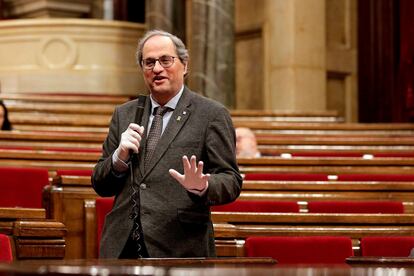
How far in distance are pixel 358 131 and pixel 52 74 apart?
2270 millimetres

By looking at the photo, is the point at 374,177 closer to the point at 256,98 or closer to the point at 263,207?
the point at 263,207

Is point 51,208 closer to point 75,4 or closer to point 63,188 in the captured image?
point 63,188

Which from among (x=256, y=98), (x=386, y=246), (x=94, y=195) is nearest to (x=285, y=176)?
(x=94, y=195)

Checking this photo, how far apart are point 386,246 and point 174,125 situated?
647 millimetres

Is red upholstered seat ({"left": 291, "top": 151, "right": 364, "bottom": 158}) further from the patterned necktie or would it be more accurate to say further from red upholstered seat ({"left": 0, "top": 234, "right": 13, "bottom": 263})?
red upholstered seat ({"left": 0, "top": 234, "right": 13, "bottom": 263})

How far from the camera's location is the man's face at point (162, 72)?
152 centimetres

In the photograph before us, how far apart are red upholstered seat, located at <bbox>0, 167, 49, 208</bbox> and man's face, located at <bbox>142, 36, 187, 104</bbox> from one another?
1115 mm

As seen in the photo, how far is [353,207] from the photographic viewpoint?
2299mm

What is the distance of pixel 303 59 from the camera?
17.9 feet

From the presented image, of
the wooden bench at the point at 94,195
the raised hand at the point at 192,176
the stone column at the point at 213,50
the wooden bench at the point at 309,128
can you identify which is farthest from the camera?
the stone column at the point at 213,50

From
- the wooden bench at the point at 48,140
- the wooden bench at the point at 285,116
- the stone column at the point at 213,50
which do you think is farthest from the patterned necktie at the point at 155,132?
the stone column at the point at 213,50

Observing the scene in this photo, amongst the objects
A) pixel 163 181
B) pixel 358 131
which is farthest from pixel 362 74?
pixel 163 181

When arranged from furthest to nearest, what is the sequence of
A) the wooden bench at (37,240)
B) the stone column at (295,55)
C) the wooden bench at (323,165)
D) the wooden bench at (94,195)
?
the stone column at (295,55), the wooden bench at (323,165), the wooden bench at (94,195), the wooden bench at (37,240)

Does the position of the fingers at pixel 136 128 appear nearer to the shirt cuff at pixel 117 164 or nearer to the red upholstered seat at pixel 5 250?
the shirt cuff at pixel 117 164
